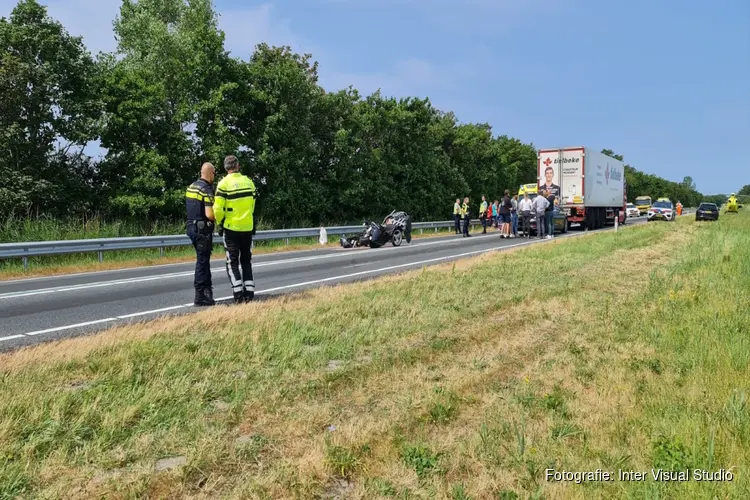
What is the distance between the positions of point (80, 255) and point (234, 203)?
33.2 ft

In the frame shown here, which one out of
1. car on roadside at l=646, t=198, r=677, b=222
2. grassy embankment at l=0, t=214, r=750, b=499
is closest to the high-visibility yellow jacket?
grassy embankment at l=0, t=214, r=750, b=499

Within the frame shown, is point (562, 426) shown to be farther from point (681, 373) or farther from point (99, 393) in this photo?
point (99, 393)

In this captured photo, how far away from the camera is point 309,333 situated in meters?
5.61

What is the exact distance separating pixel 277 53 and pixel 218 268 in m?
20.4

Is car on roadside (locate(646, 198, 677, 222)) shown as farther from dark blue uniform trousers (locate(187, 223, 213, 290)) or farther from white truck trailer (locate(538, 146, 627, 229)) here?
dark blue uniform trousers (locate(187, 223, 213, 290))

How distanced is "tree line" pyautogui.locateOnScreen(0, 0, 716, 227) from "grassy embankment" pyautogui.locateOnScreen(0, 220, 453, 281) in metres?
2.07

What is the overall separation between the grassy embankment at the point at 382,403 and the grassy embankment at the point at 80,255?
9.06 metres

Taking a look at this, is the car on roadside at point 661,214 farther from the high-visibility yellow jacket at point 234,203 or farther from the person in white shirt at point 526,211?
the high-visibility yellow jacket at point 234,203

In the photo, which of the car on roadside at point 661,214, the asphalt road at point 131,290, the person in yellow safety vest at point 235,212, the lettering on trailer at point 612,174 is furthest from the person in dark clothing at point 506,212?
the car on roadside at point 661,214

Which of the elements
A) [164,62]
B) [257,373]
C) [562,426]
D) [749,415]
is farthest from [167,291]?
[164,62]

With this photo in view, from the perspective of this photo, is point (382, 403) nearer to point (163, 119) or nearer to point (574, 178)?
point (163, 119)

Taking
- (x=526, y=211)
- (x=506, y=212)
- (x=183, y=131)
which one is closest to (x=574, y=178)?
(x=526, y=211)

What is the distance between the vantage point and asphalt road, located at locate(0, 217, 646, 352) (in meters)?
6.64

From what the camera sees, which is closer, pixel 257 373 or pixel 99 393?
pixel 99 393
